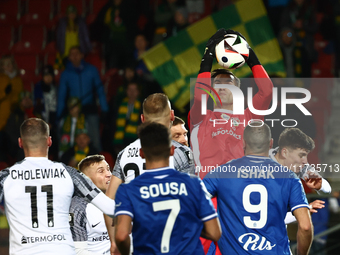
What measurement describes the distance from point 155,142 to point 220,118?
1856 millimetres

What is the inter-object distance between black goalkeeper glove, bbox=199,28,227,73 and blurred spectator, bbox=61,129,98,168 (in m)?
4.88

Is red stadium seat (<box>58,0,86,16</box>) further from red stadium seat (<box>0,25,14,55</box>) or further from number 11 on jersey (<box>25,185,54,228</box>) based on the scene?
number 11 on jersey (<box>25,185,54,228</box>)

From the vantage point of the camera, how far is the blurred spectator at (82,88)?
1000cm

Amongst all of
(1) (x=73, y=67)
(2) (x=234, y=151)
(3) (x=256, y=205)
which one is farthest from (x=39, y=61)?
(3) (x=256, y=205)

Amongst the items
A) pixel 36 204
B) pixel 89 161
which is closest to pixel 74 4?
pixel 89 161

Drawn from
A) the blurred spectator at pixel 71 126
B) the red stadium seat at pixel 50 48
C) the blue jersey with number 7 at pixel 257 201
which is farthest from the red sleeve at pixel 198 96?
the red stadium seat at pixel 50 48

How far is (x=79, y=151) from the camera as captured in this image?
9.45 meters

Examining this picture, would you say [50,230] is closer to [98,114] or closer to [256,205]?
[256,205]

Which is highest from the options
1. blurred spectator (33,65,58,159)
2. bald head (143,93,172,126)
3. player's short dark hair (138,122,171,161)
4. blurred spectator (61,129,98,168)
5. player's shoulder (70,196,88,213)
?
blurred spectator (33,65,58,159)

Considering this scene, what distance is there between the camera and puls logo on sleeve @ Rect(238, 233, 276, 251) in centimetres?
412

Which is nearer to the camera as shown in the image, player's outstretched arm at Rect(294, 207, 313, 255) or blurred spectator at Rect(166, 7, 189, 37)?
player's outstretched arm at Rect(294, 207, 313, 255)

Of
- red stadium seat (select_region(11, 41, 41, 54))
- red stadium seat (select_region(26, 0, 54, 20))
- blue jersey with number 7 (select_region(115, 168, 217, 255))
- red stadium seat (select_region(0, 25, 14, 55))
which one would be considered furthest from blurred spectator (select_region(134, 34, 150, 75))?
blue jersey with number 7 (select_region(115, 168, 217, 255))

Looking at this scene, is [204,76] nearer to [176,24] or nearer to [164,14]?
[176,24]

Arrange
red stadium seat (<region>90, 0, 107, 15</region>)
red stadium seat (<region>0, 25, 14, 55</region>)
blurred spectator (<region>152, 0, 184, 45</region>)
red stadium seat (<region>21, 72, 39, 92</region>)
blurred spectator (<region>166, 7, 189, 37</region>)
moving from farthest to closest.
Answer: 1. red stadium seat (<region>90, 0, 107, 15</region>)
2. red stadium seat (<region>0, 25, 14, 55</region>)
3. red stadium seat (<region>21, 72, 39, 92</region>)
4. blurred spectator (<region>152, 0, 184, 45</region>)
5. blurred spectator (<region>166, 7, 189, 37</region>)
